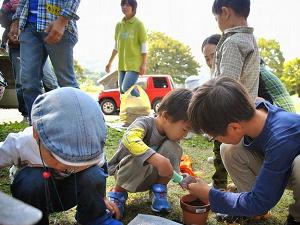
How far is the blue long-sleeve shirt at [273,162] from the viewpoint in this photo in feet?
4.66

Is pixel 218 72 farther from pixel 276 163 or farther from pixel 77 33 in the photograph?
pixel 77 33

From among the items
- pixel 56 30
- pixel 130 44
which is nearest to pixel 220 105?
pixel 56 30

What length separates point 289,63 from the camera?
22719 mm

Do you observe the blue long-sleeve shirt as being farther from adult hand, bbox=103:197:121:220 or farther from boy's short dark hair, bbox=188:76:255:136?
adult hand, bbox=103:197:121:220

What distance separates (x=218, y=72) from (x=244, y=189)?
29.0 inches

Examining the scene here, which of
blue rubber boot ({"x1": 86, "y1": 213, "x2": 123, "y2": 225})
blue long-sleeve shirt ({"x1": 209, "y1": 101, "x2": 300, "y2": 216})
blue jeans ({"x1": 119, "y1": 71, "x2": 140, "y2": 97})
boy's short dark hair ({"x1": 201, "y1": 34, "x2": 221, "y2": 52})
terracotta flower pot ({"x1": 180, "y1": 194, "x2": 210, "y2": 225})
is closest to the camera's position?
blue long-sleeve shirt ({"x1": 209, "y1": 101, "x2": 300, "y2": 216})

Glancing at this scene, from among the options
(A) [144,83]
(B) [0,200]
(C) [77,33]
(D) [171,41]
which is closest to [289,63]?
(D) [171,41]

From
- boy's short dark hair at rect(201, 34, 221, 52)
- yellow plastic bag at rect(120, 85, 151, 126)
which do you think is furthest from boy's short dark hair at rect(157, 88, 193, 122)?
yellow plastic bag at rect(120, 85, 151, 126)

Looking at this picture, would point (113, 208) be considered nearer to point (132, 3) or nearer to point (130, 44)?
point (130, 44)

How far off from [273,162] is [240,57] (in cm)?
83

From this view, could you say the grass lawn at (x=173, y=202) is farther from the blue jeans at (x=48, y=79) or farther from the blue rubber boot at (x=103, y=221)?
the blue jeans at (x=48, y=79)

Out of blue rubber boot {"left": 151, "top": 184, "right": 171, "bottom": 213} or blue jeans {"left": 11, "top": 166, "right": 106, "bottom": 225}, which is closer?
blue jeans {"left": 11, "top": 166, "right": 106, "bottom": 225}

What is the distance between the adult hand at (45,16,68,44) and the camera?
2.33m

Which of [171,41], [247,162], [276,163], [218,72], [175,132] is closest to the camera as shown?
[276,163]
